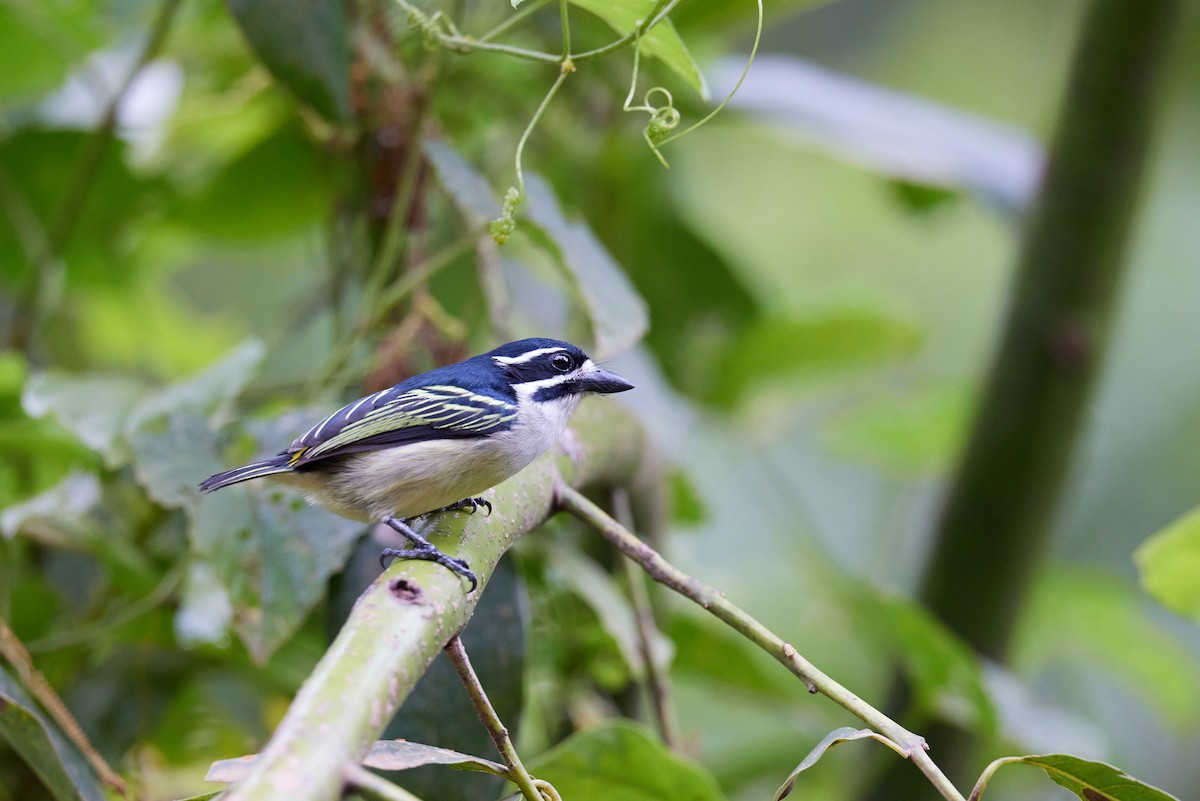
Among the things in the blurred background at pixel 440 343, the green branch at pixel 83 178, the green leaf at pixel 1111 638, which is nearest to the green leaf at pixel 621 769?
the blurred background at pixel 440 343

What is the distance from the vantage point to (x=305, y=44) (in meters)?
1.71

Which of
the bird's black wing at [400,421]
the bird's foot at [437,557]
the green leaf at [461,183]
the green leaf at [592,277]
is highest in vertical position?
the green leaf at [461,183]

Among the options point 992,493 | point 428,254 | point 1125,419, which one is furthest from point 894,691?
point 1125,419

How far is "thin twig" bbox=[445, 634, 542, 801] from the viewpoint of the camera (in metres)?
0.97

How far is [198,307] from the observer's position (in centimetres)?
517

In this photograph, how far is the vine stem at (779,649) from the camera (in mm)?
995

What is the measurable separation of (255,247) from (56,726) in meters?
1.50

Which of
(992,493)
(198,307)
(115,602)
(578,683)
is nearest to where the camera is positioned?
(115,602)

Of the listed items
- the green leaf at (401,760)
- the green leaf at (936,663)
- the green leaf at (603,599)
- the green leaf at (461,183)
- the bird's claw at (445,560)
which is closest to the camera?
the green leaf at (401,760)

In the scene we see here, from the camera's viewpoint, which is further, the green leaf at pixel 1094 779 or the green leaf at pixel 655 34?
the green leaf at pixel 655 34

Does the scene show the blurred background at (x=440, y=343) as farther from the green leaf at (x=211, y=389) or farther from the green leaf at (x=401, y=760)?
the green leaf at (x=401, y=760)

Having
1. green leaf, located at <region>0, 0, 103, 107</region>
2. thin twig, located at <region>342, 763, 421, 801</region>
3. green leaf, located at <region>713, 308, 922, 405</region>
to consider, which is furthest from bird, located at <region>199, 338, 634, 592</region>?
green leaf, located at <region>713, 308, 922, 405</region>

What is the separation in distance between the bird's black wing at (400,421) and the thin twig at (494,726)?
1.82 feet

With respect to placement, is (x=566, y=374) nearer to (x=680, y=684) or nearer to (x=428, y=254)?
(x=428, y=254)
